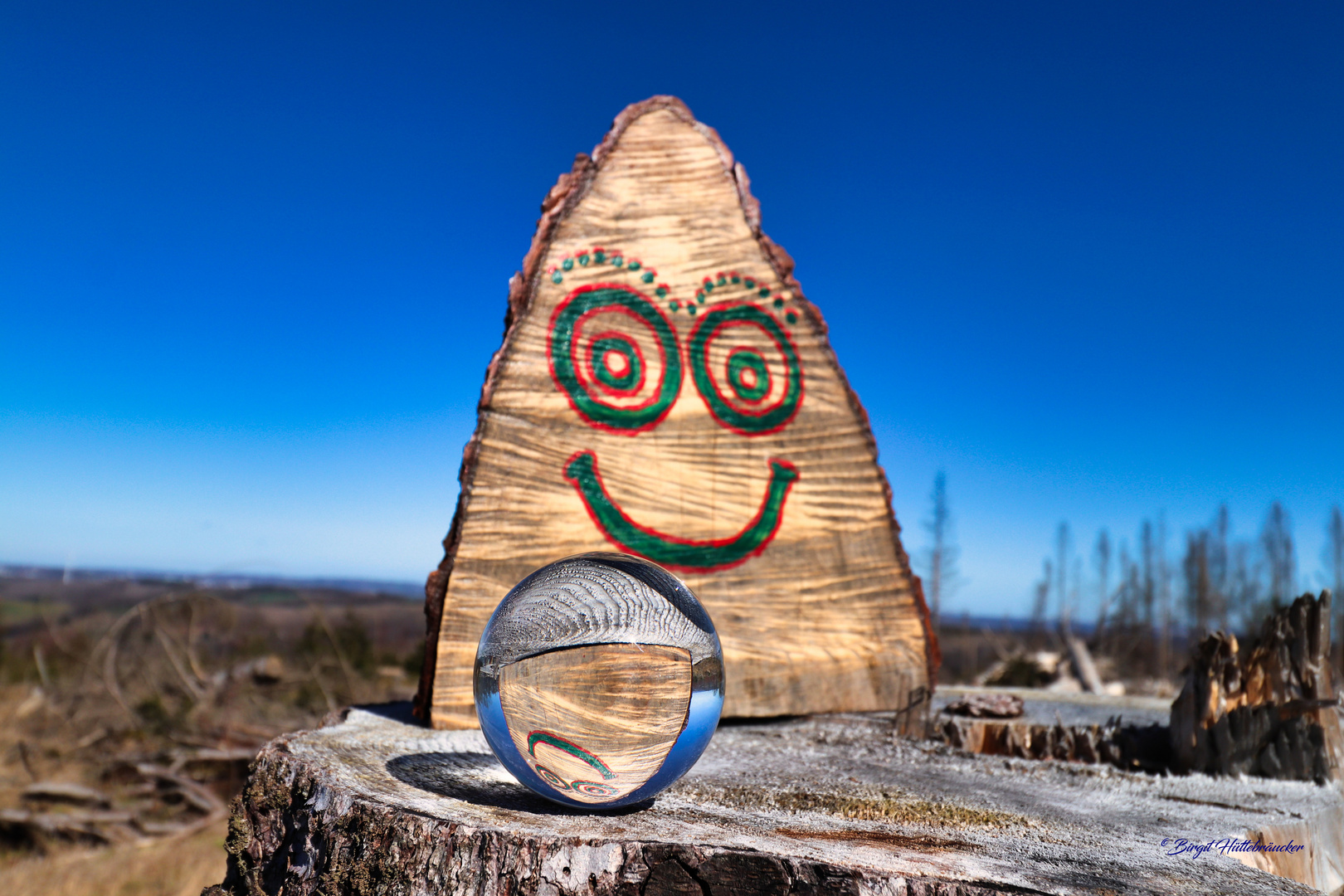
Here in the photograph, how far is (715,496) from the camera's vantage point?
2.92 metres

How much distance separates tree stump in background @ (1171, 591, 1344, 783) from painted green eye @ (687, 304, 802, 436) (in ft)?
4.95

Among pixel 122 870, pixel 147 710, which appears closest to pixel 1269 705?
pixel 122 870

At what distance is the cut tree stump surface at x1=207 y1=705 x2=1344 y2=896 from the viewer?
130 cm

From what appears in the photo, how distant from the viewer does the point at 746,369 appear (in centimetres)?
301

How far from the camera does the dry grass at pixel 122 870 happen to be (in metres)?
4.13

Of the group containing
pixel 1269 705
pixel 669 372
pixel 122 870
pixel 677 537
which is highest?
pixel 669 372

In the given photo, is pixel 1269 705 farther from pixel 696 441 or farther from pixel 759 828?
pixel 696 441

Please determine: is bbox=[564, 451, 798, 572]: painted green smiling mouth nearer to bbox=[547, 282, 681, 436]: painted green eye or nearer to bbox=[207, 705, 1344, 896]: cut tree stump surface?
bbox=[547, 282, 681, 436]: painted green eye

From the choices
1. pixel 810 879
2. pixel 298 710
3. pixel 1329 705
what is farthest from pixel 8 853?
pixel 1329 705

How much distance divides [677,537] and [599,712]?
1.40 m

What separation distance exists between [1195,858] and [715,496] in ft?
5.74

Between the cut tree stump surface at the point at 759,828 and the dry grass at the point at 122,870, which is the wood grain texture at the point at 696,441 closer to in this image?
the cut tree stump surface at the point at 759,828

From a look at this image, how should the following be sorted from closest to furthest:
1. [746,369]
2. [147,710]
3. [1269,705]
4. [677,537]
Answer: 1. [1269,705]
2. [677,537]
3. [746,369]
4. [147,710]

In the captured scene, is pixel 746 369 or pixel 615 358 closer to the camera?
pixel 615 358
